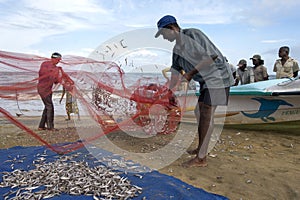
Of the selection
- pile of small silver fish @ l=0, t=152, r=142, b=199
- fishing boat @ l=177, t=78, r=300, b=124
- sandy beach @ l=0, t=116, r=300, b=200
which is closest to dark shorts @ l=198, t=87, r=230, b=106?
sandy beach @ l=0, t=116, r=300, b=200

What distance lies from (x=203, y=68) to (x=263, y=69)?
16.0ft

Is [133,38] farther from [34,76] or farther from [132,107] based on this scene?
[34,76]

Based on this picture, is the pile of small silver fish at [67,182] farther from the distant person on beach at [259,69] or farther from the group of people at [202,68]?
the distant person on beach at [259,69]

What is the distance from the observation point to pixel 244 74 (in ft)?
28.9

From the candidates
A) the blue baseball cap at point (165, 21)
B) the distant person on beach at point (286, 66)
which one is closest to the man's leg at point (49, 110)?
the blue baseball cap at point (165, 21)

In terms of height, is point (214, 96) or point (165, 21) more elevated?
point (165, 21)

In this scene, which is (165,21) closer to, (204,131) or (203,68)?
(203,68)

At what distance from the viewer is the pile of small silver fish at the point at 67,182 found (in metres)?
3.22

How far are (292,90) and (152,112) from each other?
316 cm

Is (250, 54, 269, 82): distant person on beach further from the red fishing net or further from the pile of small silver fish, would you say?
the pile of small silver fish

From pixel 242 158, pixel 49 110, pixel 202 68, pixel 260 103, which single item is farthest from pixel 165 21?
pixel 49 110

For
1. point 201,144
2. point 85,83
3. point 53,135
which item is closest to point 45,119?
point 53,135

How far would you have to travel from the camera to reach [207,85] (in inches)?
168

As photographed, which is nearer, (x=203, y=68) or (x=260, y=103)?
(x=203, y=68)
